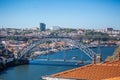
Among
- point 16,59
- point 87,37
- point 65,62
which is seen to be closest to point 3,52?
point 16,59

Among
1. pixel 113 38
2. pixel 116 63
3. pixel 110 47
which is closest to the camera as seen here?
pixel 116 63

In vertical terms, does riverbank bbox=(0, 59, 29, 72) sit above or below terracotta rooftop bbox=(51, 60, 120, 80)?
below

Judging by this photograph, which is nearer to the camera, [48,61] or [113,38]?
[48,61]

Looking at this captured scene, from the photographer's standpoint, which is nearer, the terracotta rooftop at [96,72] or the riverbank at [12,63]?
the terracotta rooftop at [96,72]

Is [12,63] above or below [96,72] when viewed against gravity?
below

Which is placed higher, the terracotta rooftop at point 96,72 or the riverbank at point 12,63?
the terracotta rooftop at point 96,72

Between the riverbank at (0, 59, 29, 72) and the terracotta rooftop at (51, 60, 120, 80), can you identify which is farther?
the riverbank at (0, 59, 29, 72)

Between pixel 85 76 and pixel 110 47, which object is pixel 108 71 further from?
pixel 110 47

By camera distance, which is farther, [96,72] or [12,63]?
[12,63]
